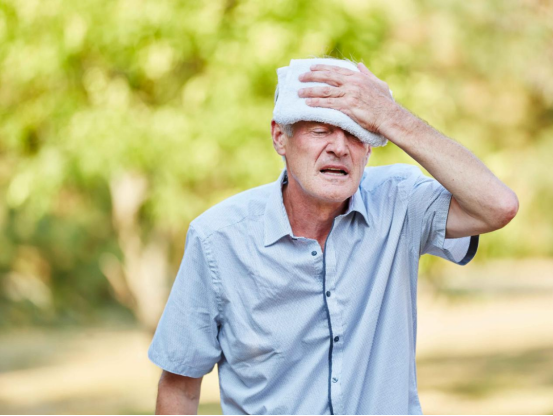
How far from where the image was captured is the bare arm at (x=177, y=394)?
2189 millimetres

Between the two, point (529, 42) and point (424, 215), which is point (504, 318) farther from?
point (424, 215)

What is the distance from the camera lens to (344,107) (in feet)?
6.58

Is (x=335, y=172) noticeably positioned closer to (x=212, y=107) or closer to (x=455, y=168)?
(x=455, y=168)

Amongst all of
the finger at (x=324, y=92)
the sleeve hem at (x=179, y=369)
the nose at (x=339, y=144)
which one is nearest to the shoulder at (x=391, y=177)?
the nose at (x=339, y=144)

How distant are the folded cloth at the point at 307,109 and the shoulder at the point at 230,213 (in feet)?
0.94

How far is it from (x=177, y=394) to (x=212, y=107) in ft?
15.2

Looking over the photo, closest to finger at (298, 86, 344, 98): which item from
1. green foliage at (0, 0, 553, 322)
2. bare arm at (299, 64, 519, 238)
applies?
bare arm at (299, 64, 519, 238)

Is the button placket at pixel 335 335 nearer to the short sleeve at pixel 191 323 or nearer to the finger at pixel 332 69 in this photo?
the short sleeve at pixel 191 323

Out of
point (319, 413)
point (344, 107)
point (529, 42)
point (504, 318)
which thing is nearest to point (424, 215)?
point (344, 107)

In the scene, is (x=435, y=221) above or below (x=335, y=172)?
below

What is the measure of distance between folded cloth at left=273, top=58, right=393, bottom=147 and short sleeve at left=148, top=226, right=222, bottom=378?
44 cm

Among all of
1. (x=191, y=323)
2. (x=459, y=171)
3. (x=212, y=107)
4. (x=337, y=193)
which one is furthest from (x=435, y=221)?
(x=212, y=107)

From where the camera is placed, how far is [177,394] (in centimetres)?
222

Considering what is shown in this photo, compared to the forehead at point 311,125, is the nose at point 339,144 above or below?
below
